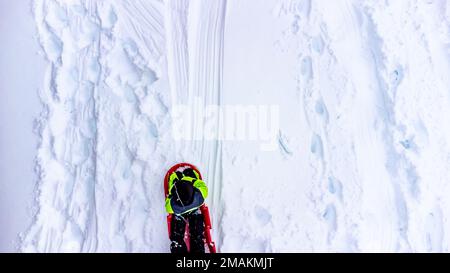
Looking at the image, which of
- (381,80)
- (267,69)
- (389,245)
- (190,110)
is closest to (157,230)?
(190,110)

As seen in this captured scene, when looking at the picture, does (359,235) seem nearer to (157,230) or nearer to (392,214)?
(392,214)

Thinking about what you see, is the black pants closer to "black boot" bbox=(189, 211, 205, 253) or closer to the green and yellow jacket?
"black boot" bbox=(189, 211, 205, 253)

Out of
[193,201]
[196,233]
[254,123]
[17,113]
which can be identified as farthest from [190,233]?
[17,113]

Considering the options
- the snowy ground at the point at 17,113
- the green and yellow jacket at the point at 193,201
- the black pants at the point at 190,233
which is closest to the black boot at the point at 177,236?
the black pants at the point at 190,233

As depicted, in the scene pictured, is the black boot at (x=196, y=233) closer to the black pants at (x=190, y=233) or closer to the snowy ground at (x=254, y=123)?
the black pants at (x=190, y=233)

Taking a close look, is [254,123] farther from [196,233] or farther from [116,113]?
[116,113]

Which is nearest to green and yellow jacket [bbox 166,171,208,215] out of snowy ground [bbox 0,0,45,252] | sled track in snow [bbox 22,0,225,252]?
sled track in snow [bbox 22,0,225,252]
